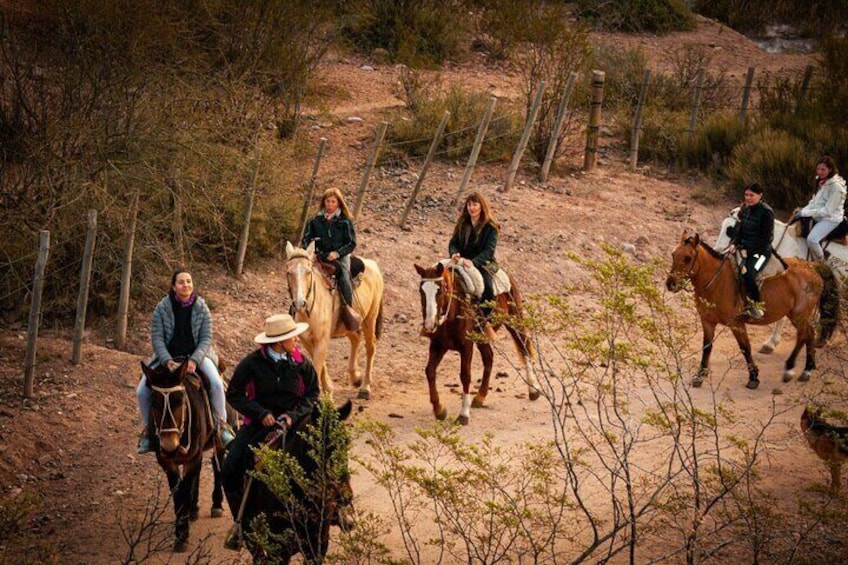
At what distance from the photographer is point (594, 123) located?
21.0 m

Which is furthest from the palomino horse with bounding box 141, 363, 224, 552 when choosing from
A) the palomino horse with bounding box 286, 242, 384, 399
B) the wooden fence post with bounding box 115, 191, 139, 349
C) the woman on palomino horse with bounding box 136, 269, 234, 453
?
the wooden fence post with bounding box 115, 191, 139, 349

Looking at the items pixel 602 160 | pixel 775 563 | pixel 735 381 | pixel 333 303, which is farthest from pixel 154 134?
pixel 602 160

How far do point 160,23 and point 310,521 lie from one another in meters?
8.91

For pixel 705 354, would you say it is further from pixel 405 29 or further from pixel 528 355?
pixel 405 29

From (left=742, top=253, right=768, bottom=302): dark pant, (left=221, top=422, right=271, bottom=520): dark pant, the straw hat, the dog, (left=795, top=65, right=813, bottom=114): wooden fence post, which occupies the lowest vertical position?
(left=221, top=422, right=271, bottom=520): dark pant

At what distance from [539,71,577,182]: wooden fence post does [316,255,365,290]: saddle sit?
8106 millimetres

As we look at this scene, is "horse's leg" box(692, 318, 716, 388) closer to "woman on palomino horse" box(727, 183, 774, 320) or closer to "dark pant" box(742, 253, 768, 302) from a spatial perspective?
"woman on palomino horse" box(727, 183, 774, 320)

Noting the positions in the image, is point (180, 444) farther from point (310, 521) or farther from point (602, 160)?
point (602, 160)

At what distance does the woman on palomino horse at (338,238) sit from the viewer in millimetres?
12617

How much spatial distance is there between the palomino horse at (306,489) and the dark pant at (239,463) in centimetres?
14

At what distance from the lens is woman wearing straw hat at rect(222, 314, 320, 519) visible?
340 inches

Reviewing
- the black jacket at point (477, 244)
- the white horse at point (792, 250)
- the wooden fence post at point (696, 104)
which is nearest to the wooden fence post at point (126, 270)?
the black jacket at point (477, 244)

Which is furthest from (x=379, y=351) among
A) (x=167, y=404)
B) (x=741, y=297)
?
(x=167, y=404)

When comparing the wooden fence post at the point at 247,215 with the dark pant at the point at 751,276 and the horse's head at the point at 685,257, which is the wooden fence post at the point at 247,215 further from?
the dark pant at the point at 751,276
